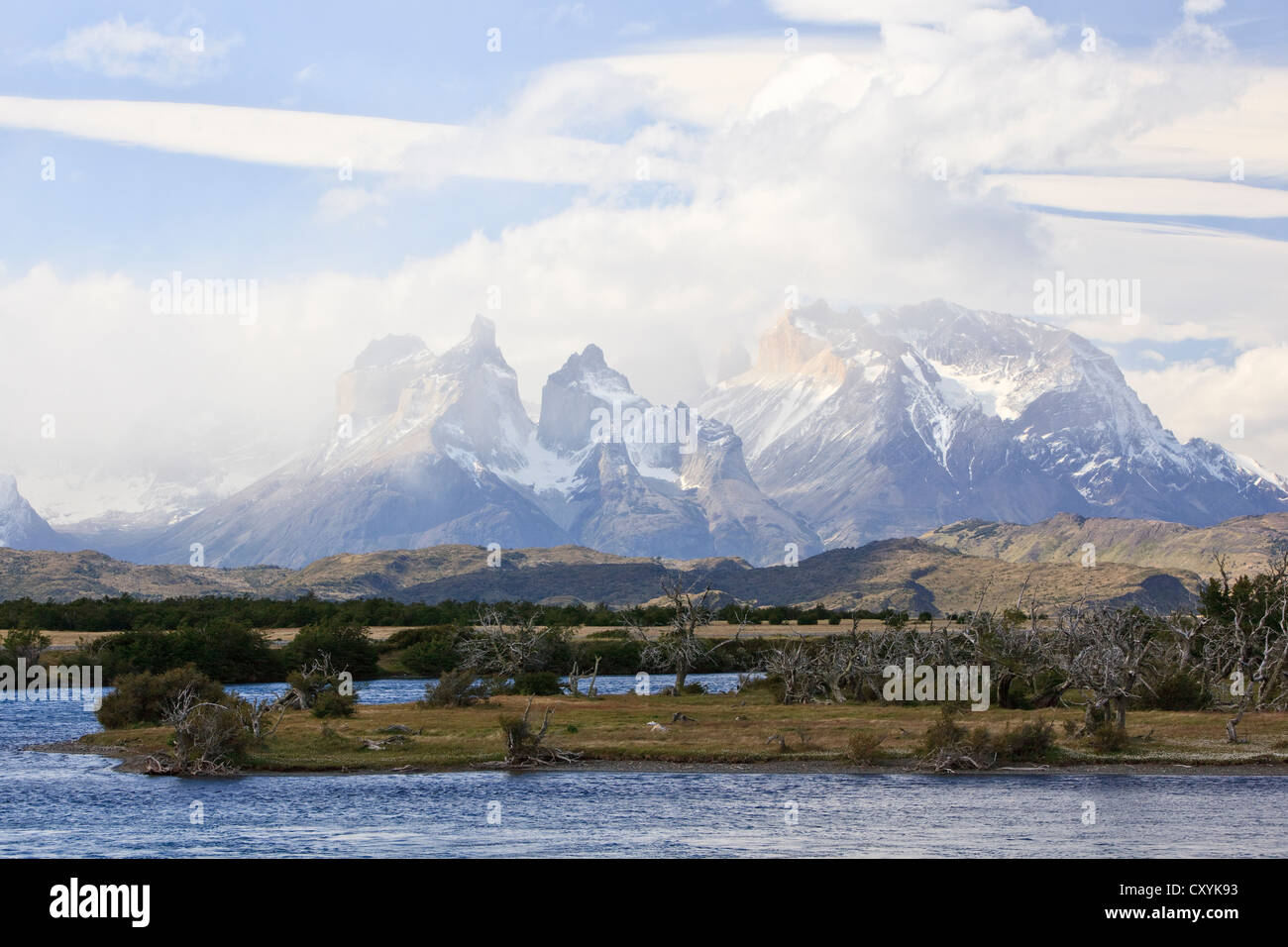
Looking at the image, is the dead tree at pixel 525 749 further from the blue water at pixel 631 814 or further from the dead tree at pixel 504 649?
the dead tree at pixel 504 649

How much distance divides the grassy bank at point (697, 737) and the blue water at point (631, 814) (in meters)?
3.14

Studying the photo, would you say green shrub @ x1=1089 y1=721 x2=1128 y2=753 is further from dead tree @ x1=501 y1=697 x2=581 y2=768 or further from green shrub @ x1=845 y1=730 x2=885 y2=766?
dead tree @ x1=501 y1=697 x2=581 y2=768

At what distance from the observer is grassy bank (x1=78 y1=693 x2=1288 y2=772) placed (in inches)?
2263

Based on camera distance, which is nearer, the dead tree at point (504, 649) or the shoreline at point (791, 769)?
the shoreline at point (791, 769)

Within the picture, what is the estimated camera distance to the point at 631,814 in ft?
148

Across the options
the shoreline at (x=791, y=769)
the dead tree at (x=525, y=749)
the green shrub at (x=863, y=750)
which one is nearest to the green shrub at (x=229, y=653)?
the shoreline at (x=791, y=769)

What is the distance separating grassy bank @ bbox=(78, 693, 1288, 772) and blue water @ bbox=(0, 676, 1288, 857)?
3.14m

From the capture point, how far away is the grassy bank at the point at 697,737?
57469 millimetres

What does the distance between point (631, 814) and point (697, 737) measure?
772 inches

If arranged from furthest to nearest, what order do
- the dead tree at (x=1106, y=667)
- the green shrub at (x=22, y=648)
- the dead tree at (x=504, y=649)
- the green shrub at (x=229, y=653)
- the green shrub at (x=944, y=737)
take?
the green shrub at (x=22, y=648), the green shrub at (x=229, y=653), the dead tree at (x=504, y=649), the dead tree at (x=1106, y=667), the green shrub at (x=944, y=737)
